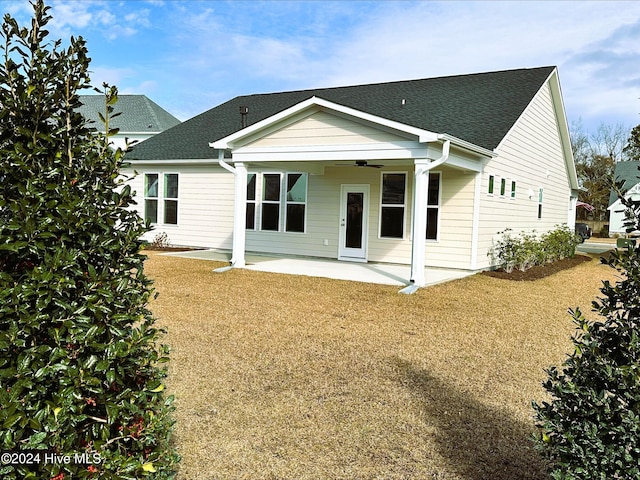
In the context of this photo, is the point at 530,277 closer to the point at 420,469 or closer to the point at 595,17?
the point at 595,17

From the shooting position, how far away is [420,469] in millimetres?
3246

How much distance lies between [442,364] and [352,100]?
13095 millimetres

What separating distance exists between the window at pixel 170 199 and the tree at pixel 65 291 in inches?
612

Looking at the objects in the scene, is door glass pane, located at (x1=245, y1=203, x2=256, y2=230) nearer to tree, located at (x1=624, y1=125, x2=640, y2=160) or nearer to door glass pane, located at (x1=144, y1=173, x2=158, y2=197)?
door glass pane, located at (x1=144, y1=173, x2=158, y2=197)

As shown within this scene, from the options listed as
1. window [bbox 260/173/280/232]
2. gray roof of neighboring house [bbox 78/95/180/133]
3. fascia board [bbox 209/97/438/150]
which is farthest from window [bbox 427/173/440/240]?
gray roof of neighboring house [bbox 78/95/180/133]

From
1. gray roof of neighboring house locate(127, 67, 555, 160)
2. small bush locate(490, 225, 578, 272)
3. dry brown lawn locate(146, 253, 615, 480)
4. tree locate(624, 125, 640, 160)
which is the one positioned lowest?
dry brown lawn locate(146, 253, 615, 480)

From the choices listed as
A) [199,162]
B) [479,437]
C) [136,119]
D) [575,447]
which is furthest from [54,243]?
[136,119]

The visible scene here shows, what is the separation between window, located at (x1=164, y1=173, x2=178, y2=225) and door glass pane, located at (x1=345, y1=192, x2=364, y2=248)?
640cm

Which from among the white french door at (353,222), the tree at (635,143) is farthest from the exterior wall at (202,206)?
the tree at (635,143)

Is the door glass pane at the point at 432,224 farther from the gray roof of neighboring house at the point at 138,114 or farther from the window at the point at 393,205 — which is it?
the gray roof of neighboring house at the point at 138,114

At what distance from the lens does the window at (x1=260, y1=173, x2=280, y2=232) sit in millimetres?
15273

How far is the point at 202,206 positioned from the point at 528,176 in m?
10.6

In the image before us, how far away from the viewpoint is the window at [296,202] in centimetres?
1486

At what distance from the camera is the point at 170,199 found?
1706 cm
